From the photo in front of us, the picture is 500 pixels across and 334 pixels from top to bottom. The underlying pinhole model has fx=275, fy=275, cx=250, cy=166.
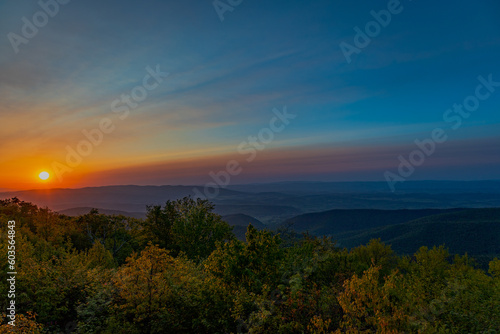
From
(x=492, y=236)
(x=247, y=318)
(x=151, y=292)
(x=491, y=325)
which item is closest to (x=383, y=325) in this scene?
(x=491, y=325)

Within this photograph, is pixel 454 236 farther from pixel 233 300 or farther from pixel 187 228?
pixel 233 300

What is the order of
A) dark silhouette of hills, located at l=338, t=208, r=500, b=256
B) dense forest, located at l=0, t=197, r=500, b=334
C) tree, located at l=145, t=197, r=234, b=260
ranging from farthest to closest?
dark silhouette of hills, located at l=338, t=208, r=500, b=256 < tree, located at l=145, t=197, r=234, b=260 < dense forest, located at l=0, t=197, r=500, b=334

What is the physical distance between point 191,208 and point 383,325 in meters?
36.4

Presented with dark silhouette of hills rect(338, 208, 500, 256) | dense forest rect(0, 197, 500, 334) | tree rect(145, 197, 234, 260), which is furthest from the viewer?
dark silhouette of hills rect(338, 208, 500, 256)

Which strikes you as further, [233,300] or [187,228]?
[187,228]

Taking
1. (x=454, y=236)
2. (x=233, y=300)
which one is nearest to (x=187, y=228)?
(x=233, y=300)

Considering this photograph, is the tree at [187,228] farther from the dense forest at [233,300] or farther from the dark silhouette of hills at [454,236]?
the dark silhouette of hills at [454,236]

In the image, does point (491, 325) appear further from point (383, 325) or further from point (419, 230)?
point (419, 230)

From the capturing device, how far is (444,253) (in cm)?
4806

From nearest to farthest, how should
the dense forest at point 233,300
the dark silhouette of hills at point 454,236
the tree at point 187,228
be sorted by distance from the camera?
the dense forest at point 233,300 → the tree at point 187,228 → the dark silhouette of hills at point 454,236

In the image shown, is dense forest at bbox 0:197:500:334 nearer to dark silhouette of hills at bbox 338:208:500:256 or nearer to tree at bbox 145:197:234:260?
tree at bbox 145:197:234:260

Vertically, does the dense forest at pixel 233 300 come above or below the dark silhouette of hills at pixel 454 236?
above

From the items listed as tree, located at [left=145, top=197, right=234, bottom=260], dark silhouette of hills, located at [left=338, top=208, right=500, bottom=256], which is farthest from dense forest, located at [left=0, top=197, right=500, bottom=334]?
dark silhouette of hills, located at [left=338, top=208, right=500, bottom=256]

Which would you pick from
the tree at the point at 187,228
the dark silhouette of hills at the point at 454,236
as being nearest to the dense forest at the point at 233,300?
the tree at the point at 187,228
